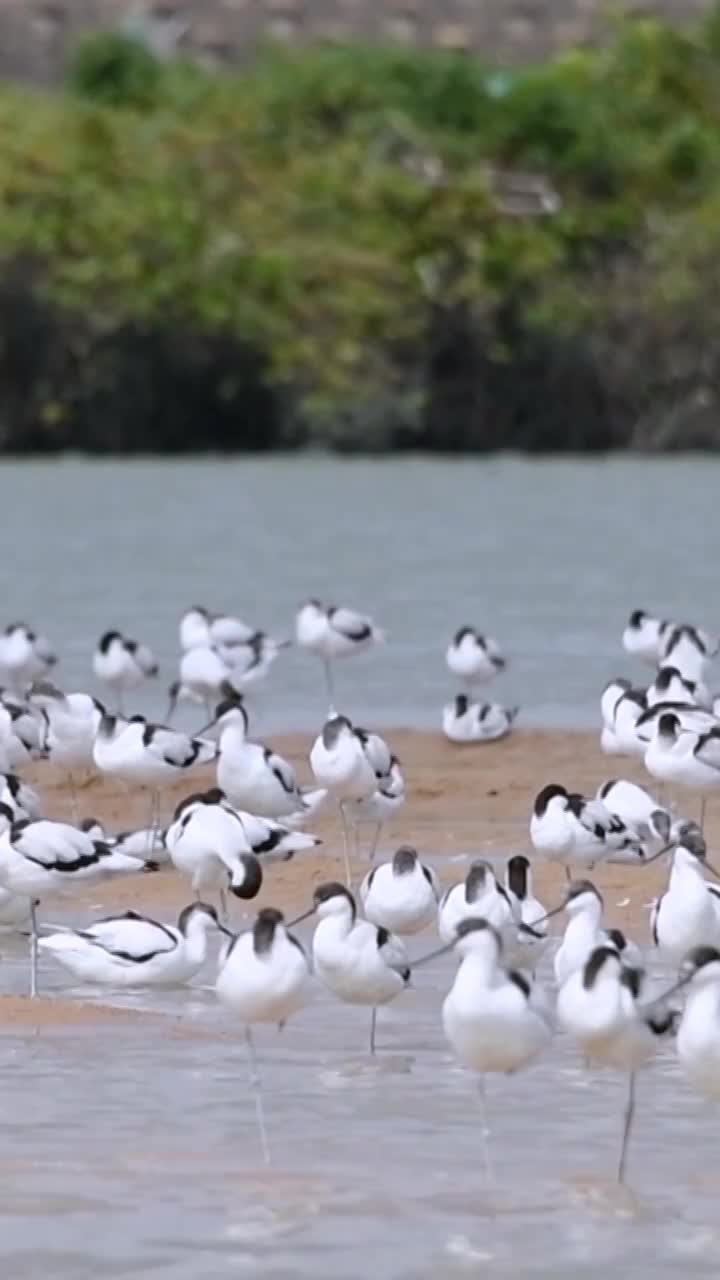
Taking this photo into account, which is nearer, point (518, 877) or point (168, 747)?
point (518, 877)

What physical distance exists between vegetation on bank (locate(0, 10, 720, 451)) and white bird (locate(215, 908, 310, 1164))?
46.8 meters

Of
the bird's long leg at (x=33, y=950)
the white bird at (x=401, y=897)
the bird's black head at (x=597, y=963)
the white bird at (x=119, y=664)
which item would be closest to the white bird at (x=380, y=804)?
the bird's long leg at (x=33, y=950)

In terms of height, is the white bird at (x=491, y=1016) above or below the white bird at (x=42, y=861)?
above

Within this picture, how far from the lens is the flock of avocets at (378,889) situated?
9.30m

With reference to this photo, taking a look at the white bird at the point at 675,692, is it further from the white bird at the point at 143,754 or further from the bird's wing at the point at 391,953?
the bird's wing at the point at 391,953

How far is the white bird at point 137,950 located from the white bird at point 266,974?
63.3 inches

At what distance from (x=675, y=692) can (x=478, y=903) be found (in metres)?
5.65

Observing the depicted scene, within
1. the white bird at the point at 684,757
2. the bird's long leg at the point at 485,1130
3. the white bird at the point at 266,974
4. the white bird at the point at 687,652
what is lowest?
the white bird at the point at 687,652

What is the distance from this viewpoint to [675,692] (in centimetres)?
1662

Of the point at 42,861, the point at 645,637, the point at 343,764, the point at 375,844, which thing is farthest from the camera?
the point at 645,637

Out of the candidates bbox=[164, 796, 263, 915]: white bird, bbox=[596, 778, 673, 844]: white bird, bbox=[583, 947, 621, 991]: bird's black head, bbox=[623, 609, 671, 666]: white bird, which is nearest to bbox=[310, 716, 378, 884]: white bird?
bbox=[596, 778, 673, 844]: white bird

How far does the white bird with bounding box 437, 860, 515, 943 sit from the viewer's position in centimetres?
1103

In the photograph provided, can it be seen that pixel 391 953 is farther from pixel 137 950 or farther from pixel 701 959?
pixel 701 959

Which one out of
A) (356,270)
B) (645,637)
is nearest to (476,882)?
(645,637)
